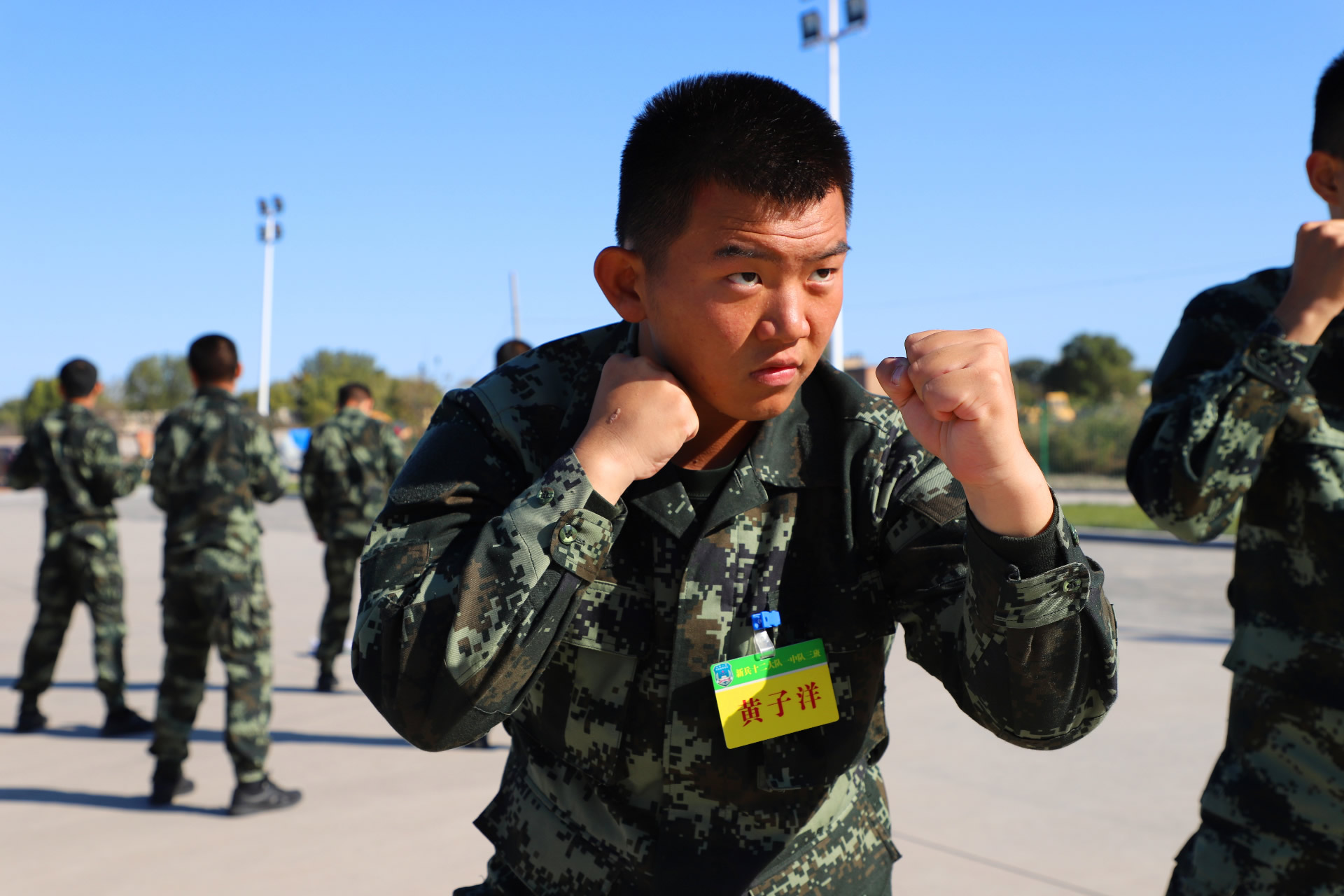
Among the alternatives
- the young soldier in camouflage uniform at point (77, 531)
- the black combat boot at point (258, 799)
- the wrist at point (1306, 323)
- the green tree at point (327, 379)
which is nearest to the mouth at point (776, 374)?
the wrist at point (1306, 323)

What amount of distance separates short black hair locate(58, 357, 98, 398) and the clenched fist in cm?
643

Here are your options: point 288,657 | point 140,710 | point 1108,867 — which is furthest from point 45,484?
point 1108,867

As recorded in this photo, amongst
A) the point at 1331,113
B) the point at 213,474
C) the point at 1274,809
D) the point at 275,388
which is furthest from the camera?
the point at 275,388

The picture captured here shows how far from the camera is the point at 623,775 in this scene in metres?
1.54

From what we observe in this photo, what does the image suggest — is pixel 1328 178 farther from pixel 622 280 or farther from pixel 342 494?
pixel 342 494

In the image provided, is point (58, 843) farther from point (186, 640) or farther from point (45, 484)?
point (45, 484)

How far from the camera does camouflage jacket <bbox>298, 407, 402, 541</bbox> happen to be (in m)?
7.25

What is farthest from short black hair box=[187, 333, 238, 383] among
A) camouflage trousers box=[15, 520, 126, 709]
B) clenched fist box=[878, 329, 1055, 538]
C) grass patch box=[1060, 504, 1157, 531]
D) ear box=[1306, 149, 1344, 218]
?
grass patch box=[1060, 504, 1157, 531]

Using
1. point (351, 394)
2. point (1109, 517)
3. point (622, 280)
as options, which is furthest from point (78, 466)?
point (1109, 517)

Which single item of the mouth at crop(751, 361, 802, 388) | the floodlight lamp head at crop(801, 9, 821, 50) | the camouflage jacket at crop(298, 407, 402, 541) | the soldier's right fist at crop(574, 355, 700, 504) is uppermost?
the floodlight lamp head at crop(801, 9, 821, 50)

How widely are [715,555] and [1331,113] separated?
168cm

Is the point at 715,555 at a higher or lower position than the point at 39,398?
higher

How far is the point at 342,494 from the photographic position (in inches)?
286

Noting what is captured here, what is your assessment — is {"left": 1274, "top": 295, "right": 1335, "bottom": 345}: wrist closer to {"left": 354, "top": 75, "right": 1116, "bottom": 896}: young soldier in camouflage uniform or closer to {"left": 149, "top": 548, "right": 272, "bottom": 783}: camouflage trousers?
{"left": 354, "top": 75, "right": 1116, "bottom": 896}: young soldier in camouflage uniform
